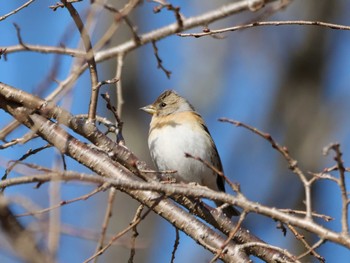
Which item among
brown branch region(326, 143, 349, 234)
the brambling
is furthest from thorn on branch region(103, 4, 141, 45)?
the brambling

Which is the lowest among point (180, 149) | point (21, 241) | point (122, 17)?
point (21, 241)

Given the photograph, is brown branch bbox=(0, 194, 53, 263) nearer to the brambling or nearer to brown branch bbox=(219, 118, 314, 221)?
brown branch bbox=(219, 118, 314, 221)

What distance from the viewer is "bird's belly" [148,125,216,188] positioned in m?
4.84

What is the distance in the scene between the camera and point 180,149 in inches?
190

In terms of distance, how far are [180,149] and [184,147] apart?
0.15 feet

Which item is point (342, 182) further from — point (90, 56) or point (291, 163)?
A: point (90, 56)

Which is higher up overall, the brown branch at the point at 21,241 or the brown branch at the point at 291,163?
the brown branch at the point at 291,163

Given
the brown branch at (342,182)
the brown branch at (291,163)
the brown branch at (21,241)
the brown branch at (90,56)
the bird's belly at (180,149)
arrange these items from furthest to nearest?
the bird's belly at (180,149) → the brown branch at (90,56) → the brown branch at (291,163) → the brown branch at (342,182) → the brown branch at (21,241)

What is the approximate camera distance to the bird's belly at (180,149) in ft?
15.9

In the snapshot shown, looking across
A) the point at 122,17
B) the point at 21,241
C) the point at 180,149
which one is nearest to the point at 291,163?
the point at 122,17

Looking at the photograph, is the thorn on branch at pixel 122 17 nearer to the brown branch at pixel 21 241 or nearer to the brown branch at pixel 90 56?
the brown branch at pixel 90 56

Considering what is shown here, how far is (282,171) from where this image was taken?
8.48m

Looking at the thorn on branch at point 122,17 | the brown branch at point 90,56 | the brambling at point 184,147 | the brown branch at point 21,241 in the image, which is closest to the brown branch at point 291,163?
the thorn on branch at point 122,17

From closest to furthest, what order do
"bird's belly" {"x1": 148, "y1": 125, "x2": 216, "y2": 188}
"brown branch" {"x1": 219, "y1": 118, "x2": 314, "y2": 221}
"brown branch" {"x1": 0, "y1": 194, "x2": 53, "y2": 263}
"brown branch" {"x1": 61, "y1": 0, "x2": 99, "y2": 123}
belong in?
"brown branch" {"x1": 0, "y1": 194, "x2": 53, "y2": 263}
"brown branch" {"x1": 219, "y1": 118, "x2": 314, "y2": 221}
"brown branch" {"x1": 61, "y1": 0, "x2": 99, "y2": 123}
"bird's belly" {"x1": 148, "y1": 125, "x2": 216, "y2": 188}
